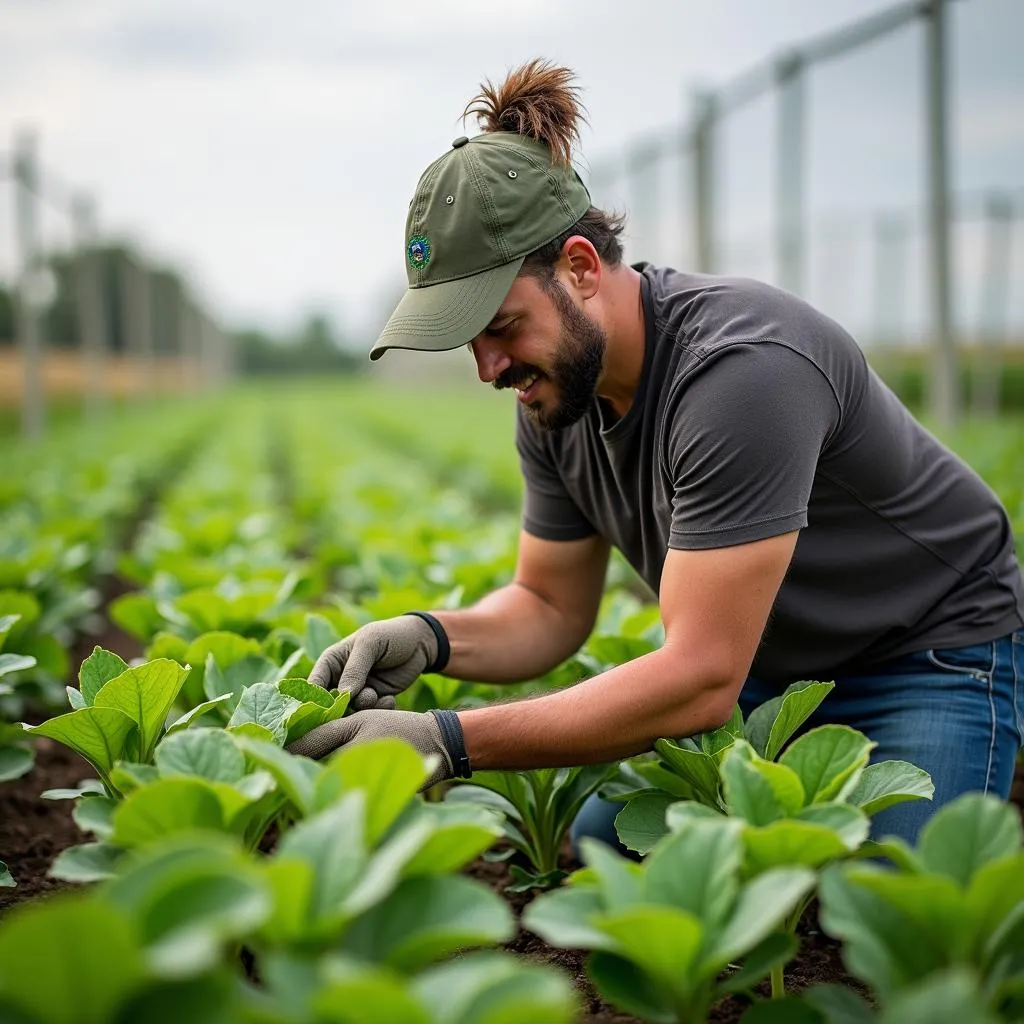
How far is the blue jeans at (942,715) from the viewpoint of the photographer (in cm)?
246

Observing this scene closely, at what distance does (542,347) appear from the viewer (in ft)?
7.67

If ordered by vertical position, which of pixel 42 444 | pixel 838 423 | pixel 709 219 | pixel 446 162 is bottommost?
pixel 42 444

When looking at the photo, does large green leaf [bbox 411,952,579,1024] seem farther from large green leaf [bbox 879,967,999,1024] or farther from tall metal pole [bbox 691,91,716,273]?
tall metal pole [bbox 691,91,716,273]

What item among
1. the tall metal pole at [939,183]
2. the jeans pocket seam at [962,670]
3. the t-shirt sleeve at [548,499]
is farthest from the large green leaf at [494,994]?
the tall metal pole at [939,183]

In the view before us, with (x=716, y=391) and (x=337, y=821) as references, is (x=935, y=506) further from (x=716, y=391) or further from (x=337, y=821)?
(x=337, y=821)

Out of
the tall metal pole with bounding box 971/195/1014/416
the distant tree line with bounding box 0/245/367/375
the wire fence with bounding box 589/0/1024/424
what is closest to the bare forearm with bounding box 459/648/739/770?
the wire fence with bounding box 589/0/1024/424

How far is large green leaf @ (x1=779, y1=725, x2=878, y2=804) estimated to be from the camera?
178 centimetres

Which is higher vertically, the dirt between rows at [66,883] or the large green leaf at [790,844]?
the large green leaf at [790,844]

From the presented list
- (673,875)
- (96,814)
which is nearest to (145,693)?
(96,814)

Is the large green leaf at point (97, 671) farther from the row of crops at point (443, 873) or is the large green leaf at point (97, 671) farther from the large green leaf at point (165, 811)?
the large green leaf at point (165, 811)

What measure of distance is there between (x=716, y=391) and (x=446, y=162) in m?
0.77

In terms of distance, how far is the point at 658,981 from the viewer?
4.70 feet

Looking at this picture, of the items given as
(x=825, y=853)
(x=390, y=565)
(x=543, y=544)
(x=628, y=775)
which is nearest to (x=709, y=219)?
(x=390, y=565)

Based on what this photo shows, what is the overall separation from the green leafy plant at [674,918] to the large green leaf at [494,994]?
0.53 feet
